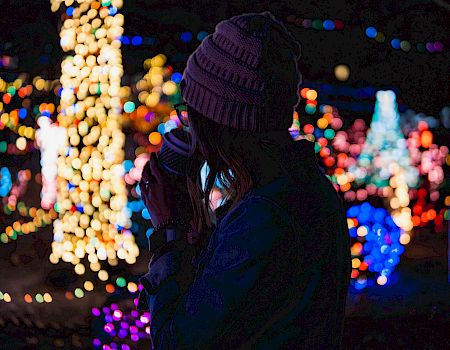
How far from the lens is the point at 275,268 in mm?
959

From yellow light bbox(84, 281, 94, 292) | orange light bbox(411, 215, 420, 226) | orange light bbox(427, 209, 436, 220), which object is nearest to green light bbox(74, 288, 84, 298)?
yellow light bbox(84, 281, 94, 292)

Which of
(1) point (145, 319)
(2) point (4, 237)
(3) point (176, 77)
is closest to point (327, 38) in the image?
(3) point (176, 77)

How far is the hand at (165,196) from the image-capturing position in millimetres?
1239

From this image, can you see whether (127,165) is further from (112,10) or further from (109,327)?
(109,327)

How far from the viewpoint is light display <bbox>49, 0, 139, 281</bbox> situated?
2926 millimetres

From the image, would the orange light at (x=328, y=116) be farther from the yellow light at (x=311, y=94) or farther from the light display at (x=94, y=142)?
the light display at (x=94, y=142)

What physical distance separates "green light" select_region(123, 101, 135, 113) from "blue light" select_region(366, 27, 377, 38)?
133cm

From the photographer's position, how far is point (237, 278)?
0.95m

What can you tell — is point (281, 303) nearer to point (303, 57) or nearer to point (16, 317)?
point (303, 57)

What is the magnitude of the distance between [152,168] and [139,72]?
72.2 inches

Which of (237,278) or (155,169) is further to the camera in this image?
(155,169)

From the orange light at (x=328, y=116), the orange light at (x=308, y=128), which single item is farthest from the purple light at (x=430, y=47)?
the orange light at (x=308, y=128)

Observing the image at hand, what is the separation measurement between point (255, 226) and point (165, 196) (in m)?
0.33

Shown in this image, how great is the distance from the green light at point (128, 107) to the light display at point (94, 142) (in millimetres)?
28
